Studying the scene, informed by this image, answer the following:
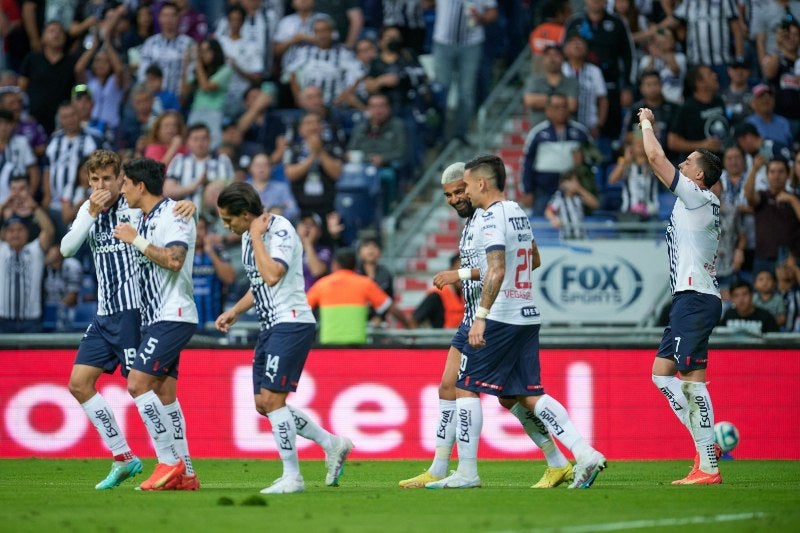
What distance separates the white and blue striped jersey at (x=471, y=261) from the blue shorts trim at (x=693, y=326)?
5.56 feet

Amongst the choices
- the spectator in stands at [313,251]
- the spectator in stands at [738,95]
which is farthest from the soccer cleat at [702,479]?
the spectator in stands at [738,95]

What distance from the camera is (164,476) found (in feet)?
34.9

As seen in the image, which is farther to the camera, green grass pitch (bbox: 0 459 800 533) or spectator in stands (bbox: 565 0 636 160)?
spectator in stands (bbox: 565 0 636 160)

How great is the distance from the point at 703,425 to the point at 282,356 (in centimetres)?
352

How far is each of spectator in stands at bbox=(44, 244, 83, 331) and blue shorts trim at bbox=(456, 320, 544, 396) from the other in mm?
9132

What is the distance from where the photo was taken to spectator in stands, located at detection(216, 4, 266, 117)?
21094 mm

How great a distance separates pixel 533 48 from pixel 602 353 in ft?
22.0

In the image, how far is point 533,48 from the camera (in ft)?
67.9

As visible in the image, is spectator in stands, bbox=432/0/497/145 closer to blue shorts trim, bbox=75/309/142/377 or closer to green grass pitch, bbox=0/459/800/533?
green grass pitch, bbox=0/459/800/533

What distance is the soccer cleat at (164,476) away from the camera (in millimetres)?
10633

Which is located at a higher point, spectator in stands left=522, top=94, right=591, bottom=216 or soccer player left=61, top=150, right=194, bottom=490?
spectator in stands left=522, top=94, right=591, bottom=216

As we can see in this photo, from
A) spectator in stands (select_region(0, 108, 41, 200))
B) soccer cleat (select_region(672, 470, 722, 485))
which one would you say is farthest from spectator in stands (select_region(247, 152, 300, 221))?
soccer cleat (select_region(672, 470, 722, 485))

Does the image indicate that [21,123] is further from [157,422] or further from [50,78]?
[157,422]

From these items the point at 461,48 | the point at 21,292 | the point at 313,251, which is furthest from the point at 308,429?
the point at 461,48
